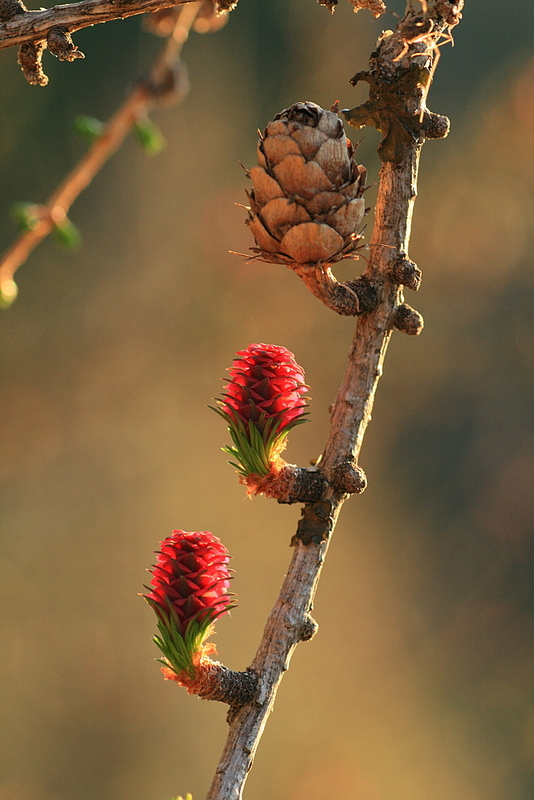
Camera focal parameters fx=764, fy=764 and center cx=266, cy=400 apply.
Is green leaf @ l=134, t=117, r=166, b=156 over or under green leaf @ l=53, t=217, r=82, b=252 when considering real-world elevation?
over

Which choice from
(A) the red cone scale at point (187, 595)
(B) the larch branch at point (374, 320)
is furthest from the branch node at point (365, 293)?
(A) the red cone scale at point (187, 595)

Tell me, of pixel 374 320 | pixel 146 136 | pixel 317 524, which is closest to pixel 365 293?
pixel 374 320

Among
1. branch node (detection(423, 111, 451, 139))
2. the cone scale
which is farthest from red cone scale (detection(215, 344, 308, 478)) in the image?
branch node (detection(423, 111, 451, 139))

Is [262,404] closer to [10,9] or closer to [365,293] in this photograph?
[365,293]

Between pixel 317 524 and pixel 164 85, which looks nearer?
pixel 164 85

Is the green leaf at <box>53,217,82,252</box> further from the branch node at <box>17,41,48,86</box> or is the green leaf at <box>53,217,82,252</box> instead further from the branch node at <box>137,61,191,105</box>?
the branch node at <box>17,41,48,86</box>

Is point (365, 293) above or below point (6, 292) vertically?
above
